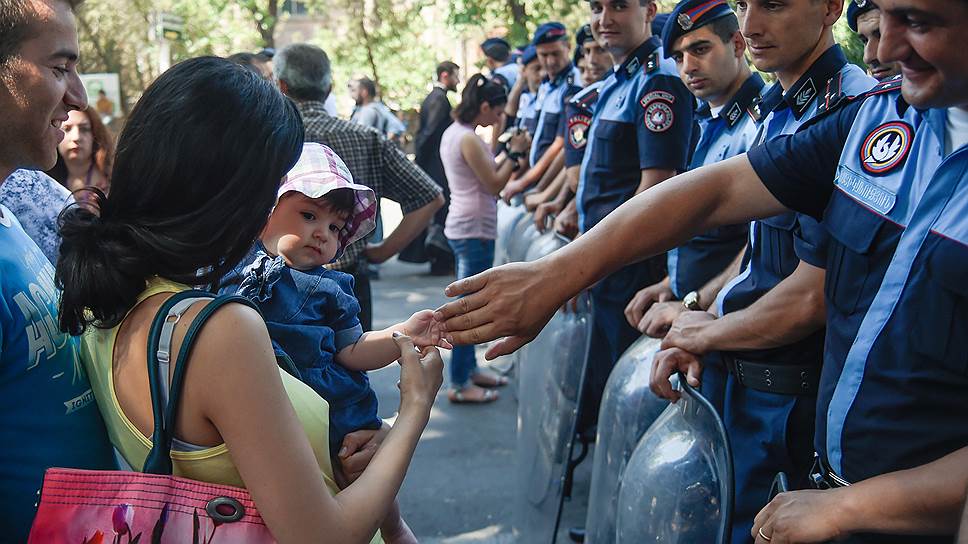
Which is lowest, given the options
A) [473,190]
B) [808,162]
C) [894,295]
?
[473,190]

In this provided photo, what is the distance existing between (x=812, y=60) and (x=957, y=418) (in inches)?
53.7

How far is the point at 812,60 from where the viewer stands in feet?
8.43

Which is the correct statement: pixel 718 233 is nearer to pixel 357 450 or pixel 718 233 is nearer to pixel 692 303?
pixel 692 303

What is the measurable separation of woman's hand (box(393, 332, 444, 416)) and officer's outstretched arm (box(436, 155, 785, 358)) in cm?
30

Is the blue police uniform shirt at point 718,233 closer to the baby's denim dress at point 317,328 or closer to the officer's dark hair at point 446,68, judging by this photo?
the baby's denim dress at point 317,328

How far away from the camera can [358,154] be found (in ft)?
13.2

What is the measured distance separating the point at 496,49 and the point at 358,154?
669cm

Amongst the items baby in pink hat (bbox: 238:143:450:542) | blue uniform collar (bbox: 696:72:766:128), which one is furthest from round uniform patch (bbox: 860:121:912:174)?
blue uniform collar (bbox: 696:72:766:128)

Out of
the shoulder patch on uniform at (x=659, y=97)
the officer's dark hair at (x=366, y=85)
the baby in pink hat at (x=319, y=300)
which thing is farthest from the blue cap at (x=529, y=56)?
the baby in pink hat at (x=319, y=300)

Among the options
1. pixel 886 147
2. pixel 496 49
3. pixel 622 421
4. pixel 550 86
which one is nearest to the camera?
pixel 886 147

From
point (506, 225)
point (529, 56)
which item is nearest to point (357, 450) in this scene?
point (506, 225)

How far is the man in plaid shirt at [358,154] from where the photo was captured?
13.1ft

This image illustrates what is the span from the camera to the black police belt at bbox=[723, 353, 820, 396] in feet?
7.40

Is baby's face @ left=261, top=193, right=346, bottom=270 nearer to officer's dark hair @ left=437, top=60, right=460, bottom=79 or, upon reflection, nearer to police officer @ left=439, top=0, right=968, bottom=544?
police officer @ left=439, top=0, right=968, bottom=544
